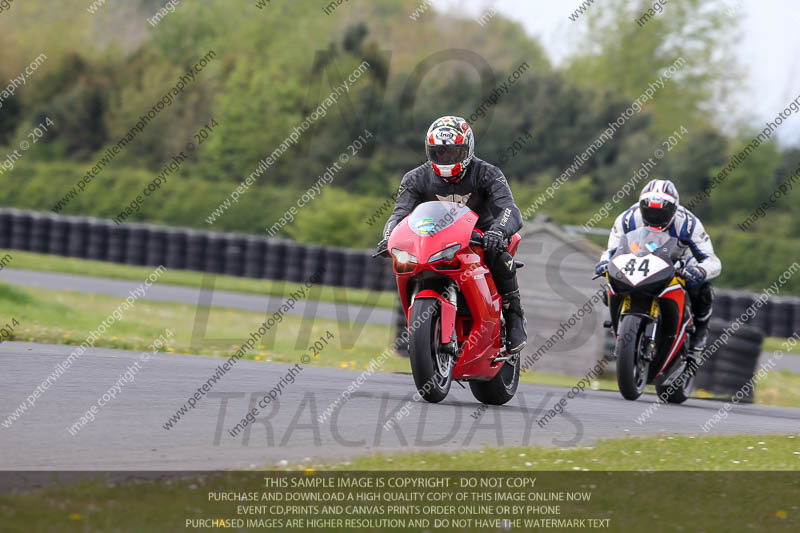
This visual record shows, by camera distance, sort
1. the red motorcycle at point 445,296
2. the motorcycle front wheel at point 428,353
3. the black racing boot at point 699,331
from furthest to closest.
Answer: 1. the black racing boot at point 699,331
2. the red motorcycle at point 445,296
3. the motorcycle front wheel at point 428,353

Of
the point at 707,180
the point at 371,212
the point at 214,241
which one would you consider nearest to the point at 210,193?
the point at 371,212

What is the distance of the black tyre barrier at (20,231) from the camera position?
28328 millimetres

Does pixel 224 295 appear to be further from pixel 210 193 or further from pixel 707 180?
pixel 707 180

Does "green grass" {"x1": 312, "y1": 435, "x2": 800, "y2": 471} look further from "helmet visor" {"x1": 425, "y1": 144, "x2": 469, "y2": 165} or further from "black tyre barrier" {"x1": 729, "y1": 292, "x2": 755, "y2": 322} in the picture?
"black tyre barrier" {"x1": 729, "y1": 292, "x2": 755, "y2": 322}

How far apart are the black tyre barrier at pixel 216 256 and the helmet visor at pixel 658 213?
1789 centimetres

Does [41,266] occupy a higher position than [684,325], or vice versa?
[684,325]

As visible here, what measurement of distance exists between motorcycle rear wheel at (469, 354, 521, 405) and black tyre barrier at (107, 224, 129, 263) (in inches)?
779

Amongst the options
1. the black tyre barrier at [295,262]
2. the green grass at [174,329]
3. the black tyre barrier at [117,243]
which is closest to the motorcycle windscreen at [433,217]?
the green grass at [174,329]

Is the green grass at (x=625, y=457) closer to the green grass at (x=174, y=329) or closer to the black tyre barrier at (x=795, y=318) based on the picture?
the green grass at (x=174, y=329)

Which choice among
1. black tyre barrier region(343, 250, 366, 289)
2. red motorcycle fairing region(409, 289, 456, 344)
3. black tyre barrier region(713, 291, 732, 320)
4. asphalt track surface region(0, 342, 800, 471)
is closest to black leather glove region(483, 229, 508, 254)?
red motorcycle fairing region(409, 289, 456, 344)

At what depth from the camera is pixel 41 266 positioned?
26.1 m

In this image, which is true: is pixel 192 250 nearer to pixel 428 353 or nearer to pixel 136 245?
pixel 136 245
